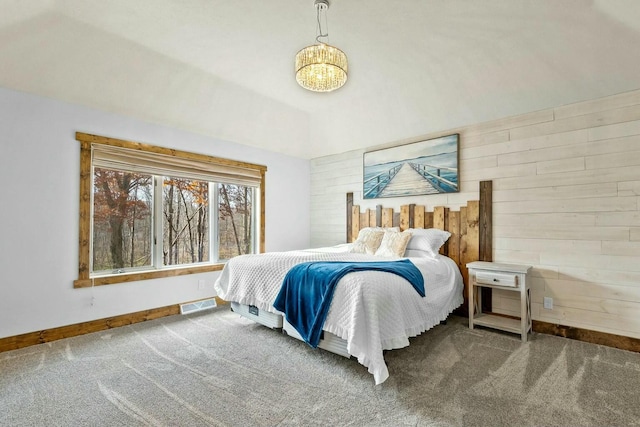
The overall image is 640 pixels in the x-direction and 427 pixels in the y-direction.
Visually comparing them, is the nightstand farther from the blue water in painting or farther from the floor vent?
the floor vent

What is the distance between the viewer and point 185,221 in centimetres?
423

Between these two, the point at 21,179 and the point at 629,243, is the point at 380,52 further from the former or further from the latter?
the point at 21,179

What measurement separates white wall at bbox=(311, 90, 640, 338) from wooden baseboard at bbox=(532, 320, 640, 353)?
0.18 feet

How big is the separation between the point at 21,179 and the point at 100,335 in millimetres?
1658

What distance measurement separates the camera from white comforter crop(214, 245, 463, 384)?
7.03 ft

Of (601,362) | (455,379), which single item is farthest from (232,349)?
(601,362)

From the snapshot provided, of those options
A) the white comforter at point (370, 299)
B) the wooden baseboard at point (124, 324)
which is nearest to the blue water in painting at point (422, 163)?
the white comforter at point (370, 299)

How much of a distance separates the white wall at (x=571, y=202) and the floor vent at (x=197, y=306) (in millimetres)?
3484

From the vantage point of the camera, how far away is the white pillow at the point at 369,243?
12.8 feet

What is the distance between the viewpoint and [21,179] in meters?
2.90

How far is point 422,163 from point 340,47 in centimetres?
186

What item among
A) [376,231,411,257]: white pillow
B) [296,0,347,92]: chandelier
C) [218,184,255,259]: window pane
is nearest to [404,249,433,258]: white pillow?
[376,231,411,257]: white pillow

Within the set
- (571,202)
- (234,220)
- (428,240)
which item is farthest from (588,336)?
(234,220)

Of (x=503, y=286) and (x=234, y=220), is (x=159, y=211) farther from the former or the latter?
(x=503, y=286)
